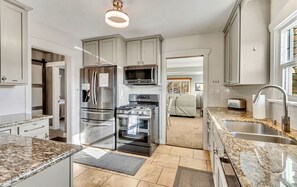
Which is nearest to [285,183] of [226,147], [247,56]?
[226,147]

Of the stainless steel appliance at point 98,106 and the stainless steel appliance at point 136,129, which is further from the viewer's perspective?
the stainless steel appliance at point 98,106

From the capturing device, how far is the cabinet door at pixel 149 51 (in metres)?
3.34

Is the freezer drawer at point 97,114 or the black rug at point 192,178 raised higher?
the freezer drawer at point 97,114

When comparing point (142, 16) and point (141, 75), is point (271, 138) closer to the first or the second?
point (142, 16)

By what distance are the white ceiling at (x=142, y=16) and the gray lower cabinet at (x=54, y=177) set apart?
2.05 meters

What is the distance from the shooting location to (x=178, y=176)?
2305 millimetres

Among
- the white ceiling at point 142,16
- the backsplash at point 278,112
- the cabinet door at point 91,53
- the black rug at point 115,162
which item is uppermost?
the white ceiling at point 142,16

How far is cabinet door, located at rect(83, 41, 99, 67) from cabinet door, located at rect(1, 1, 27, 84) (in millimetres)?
1431

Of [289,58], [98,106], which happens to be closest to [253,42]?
[289,58]

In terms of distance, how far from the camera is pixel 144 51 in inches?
135

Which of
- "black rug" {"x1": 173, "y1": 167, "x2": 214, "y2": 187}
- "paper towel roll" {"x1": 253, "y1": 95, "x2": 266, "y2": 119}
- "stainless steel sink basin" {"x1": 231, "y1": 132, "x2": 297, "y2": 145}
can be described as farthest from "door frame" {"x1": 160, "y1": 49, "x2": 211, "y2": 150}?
"stainless steel sink basin" {"x1": 231, "y1": 132, "x2": 297, "y2": 145}

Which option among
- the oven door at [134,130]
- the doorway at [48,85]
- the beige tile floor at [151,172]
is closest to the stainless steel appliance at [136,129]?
the oven door at [134,130]

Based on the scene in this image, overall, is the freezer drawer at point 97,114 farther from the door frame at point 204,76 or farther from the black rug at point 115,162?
the door frame at point 204,76

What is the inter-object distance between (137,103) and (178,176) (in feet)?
6.39
